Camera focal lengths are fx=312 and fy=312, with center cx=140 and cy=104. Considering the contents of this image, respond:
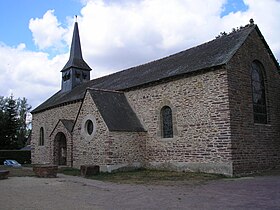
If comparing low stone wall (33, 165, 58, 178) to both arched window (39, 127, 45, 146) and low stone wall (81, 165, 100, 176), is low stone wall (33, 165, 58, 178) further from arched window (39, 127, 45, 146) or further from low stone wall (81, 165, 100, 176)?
arched window (39, 127, 45, 146)

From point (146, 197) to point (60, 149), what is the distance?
1545 cm

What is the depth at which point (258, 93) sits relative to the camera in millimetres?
16953

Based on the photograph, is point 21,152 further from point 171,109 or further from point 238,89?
point 238,89

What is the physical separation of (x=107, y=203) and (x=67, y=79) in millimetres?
25464

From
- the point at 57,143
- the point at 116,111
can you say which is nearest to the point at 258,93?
the point at 116,111

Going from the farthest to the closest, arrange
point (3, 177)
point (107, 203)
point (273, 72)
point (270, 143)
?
point (273, 72), point (270, 143), point (3, 177), point (107, 203)

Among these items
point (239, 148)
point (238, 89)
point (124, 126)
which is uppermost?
point (238, 89)

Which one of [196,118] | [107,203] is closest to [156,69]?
[196,118]

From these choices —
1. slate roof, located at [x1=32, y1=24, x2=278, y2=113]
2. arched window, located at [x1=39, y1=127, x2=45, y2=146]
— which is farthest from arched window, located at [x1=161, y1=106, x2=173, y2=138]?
arched window, located at [x1=39, y1=127, x2=45, y2=146]

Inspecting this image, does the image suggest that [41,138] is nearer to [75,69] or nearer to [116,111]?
[75,69]

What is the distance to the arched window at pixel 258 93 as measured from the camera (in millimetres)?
16547

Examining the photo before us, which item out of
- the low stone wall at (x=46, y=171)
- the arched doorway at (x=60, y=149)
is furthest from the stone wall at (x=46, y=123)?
the low stone wall at (x=46, y=171)

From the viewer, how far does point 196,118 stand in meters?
15.7

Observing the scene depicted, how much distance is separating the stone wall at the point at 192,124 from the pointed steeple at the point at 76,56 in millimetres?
15030
